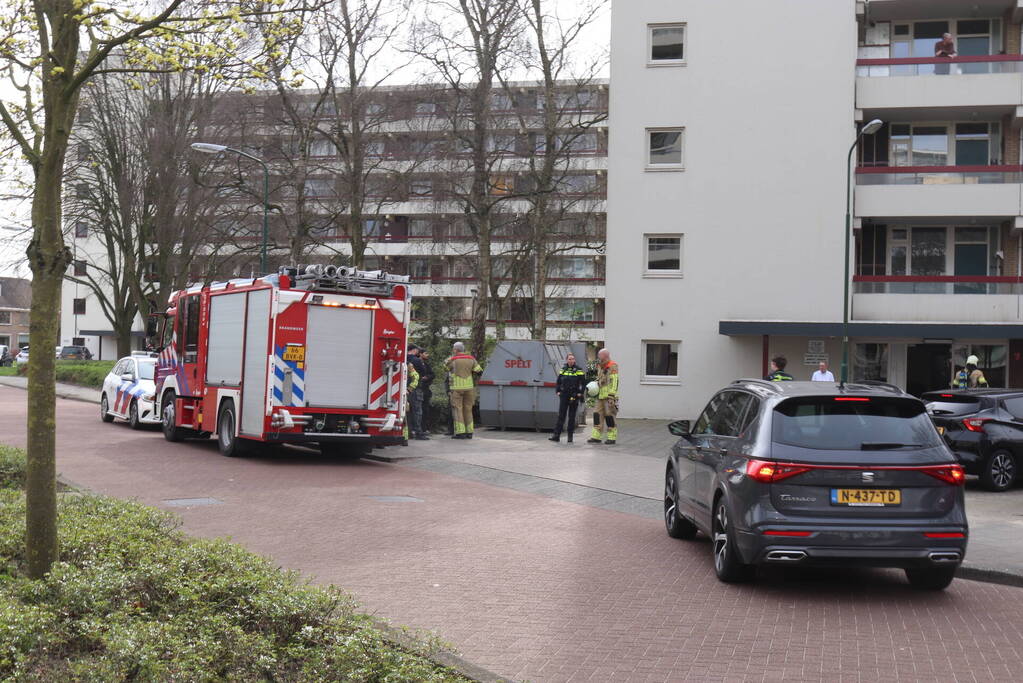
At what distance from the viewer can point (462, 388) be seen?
22188 mm

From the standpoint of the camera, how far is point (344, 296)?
17.6 m

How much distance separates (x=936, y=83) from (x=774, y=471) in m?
26.1

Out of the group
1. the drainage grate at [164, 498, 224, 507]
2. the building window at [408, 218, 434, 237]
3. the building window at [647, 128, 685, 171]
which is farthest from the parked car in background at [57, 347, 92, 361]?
the drainage grate at [164, 498, 224, 507]

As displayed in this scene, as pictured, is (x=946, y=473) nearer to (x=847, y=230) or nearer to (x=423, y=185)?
(x=847, y=230)

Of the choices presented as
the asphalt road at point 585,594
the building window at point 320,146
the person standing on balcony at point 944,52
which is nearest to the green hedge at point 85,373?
the building window at point 320,146

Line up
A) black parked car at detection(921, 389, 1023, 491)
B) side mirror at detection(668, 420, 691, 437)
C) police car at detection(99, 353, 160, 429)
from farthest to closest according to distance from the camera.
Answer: police car at detection(99, 353, 160, 429) < black parked car at detection(921, 389, 1023, 491) < side mirror at detection(668, 420, 691, 437)

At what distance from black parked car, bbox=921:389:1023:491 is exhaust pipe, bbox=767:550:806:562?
848 centimetres

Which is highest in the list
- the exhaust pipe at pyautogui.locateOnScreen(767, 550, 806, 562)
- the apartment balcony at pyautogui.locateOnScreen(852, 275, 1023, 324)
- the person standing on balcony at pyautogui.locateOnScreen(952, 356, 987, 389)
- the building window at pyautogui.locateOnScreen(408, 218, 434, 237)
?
the building window at pyautogui.locateOnScreen(408, 218, 434, 237)

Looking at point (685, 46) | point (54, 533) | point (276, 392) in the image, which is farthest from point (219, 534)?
point (685, 46)

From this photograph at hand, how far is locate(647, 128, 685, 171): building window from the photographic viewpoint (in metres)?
31.6

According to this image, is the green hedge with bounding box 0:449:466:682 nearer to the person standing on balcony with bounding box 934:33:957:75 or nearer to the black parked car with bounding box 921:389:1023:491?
the black parked car with bounding box 921:389:1023:491

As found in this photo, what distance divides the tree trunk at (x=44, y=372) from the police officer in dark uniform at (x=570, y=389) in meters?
15.1

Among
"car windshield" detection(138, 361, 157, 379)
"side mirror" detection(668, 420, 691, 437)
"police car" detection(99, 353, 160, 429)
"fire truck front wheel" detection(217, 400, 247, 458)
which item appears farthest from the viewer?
"car windshield" detection(138, 361, 157, 379)

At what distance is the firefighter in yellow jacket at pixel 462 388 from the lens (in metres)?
22.2
